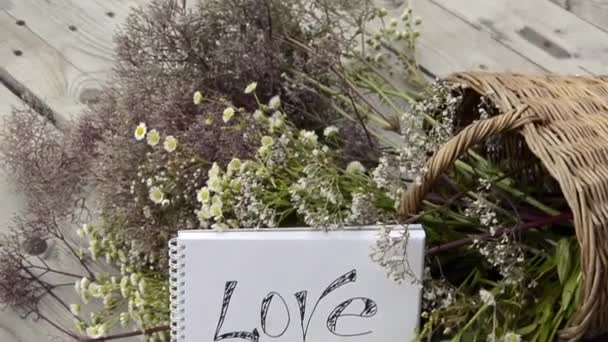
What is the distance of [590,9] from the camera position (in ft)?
4.70

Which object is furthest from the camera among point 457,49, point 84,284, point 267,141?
point 457,49

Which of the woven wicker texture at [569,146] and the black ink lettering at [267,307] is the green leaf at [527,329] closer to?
the woven wicker texture at [569,146]

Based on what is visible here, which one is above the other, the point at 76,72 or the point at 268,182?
the point at 76,72

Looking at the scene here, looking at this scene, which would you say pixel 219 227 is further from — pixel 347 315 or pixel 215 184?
pixel 347 315

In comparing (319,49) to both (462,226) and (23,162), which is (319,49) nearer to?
(462,226)

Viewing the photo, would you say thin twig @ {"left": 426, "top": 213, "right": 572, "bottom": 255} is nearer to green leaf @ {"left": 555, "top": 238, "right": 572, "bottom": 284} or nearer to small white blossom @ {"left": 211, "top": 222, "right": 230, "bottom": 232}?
green leaf @ {"left": 555, "top": 238, "right": 572, "bottom": 284}

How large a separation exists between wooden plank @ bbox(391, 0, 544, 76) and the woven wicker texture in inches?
13.7

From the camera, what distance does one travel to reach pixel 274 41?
1140 millimetres

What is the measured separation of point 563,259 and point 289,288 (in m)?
0.29

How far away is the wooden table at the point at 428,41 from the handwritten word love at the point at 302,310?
1.71 feet

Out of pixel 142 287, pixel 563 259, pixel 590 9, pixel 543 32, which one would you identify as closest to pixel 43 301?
pixel 142 287

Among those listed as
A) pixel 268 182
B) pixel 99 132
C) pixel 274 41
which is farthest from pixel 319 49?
pixel 99 132

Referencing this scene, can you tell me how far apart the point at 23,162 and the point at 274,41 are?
39cm

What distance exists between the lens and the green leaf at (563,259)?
890 millimetres
